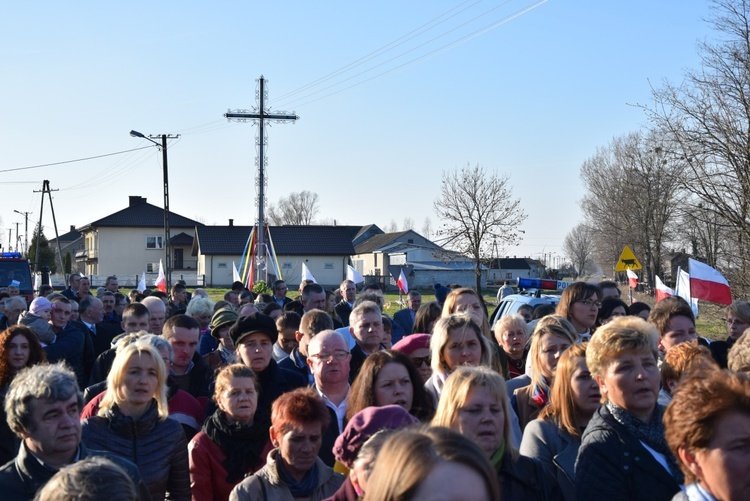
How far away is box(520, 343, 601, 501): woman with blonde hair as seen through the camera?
193 inches

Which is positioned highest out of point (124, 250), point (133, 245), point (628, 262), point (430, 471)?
point (133, 245)

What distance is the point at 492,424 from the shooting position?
14.1ft

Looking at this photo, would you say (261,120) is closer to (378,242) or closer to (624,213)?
(624,213)

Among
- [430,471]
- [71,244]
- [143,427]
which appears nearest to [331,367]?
[143,427]

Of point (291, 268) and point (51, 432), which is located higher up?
point (291, 268)

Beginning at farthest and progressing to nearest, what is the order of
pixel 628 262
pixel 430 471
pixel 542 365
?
pixel 628 262 < pixel 542 365 < pixel 430 471

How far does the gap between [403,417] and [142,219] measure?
292 feet

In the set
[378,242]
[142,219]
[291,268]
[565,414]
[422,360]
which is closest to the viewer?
[565,414]

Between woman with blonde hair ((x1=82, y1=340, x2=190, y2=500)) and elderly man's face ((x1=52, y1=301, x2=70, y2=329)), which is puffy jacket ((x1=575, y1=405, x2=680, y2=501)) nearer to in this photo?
woman with blonde hair ((x1=82, y1=340, x2=190, y2=500))

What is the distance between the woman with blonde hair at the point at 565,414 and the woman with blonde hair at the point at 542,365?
869mm

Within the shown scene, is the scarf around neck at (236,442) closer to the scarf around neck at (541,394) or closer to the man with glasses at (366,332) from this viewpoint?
the scarf around neck at (541,394)

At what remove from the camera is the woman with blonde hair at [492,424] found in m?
4.17

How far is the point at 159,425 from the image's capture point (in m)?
5.68

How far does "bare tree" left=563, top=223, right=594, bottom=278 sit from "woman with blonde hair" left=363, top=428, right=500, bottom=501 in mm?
95447
